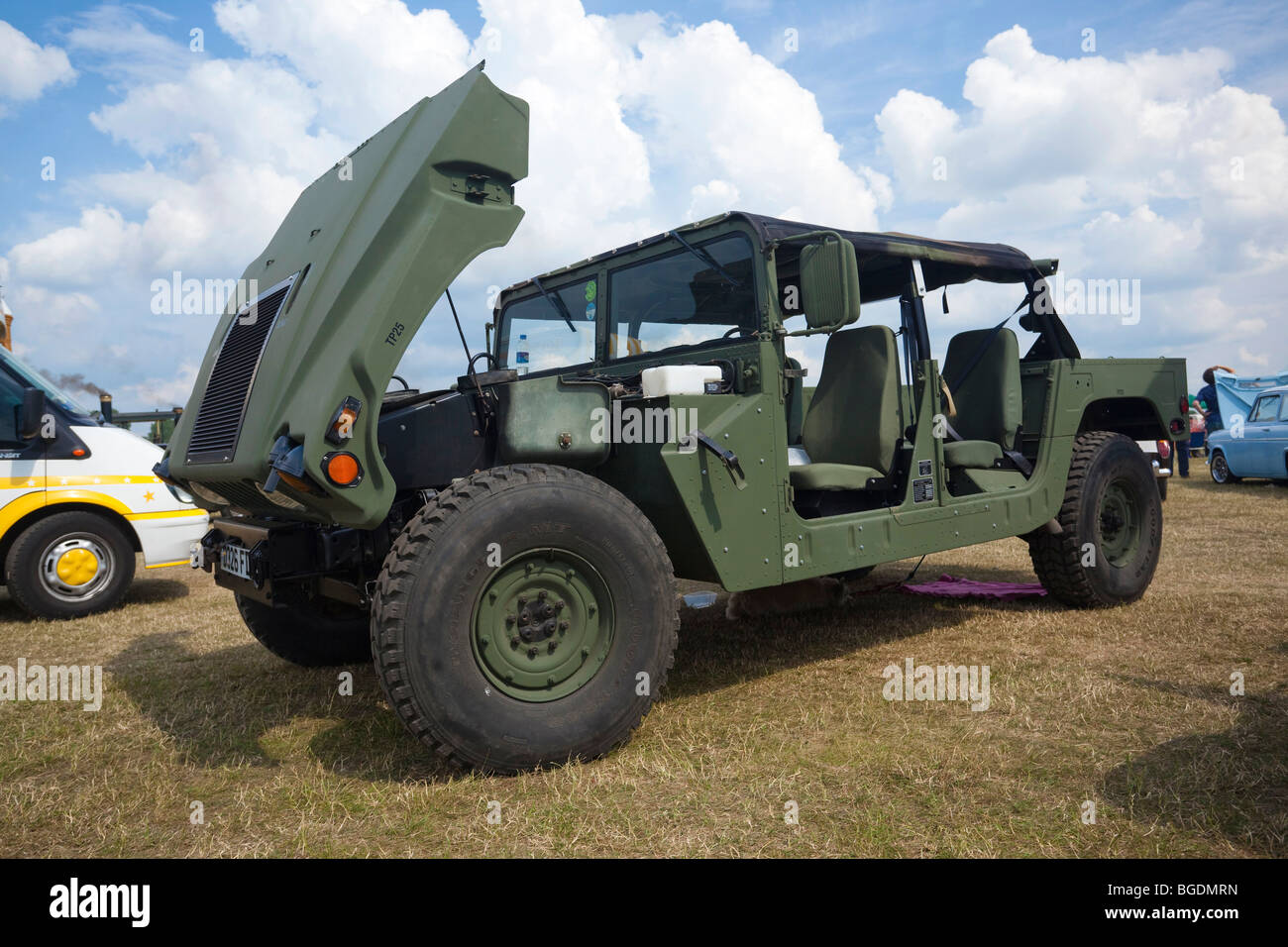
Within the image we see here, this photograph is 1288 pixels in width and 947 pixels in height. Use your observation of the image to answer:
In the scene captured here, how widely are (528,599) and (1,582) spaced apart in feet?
17.5

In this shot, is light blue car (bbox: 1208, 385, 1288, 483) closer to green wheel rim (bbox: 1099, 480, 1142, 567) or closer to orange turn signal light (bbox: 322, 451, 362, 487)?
green wheel rim (bbox: 1099, 480, 1142, 567)

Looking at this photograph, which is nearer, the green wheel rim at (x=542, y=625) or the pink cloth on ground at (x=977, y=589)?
the green wheel rim at (x=542, y=625)

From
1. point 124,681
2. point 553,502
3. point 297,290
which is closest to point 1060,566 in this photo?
point 553,502

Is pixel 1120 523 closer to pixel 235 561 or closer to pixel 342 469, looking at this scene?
pixel 342 469

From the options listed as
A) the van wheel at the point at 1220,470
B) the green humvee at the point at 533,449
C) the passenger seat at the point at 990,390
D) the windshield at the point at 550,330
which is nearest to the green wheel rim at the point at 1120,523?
the passenger seat at the point at 990,390

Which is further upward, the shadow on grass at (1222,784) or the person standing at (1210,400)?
the person standing at (1210,400)

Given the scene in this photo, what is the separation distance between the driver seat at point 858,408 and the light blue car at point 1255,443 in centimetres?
1076

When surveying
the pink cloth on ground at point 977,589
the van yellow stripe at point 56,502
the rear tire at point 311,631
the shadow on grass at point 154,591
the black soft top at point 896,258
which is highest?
the black soft top at point 896,258

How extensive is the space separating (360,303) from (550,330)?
1.91 meters

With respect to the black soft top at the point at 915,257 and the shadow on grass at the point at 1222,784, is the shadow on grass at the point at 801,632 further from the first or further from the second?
the black soft top at the point at 915,257

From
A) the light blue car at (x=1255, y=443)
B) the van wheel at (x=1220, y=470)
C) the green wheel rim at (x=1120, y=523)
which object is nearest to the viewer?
the green wheel rim at (x=1120, y=523)

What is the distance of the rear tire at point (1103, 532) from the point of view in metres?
5.25

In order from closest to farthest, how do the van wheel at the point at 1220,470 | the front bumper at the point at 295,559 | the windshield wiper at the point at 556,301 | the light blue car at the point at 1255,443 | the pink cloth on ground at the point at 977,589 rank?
the front bumper at the point at 295,559, the windshield wiper at the point at 556,301, the pink cloth on ground at the point at 977,589, the light blue car at the point at 1255,443, the van wheel at the point at 1220,470

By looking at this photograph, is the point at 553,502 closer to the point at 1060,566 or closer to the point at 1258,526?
the point at 1060,566
